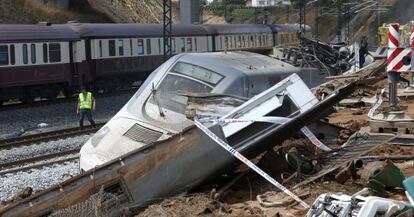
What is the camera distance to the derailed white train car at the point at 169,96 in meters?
7.68

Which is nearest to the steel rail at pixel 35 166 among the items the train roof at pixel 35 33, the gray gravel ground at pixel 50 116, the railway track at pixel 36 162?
the railway track at pixel 36 162

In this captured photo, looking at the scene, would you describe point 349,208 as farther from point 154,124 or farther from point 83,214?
point 154,124

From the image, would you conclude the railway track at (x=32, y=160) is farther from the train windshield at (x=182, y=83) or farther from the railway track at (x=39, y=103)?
the railway track at (x=39, y=103)

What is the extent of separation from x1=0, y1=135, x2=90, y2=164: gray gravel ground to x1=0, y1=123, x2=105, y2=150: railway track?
338 millimetres

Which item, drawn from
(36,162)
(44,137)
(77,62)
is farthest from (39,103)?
(36,162)

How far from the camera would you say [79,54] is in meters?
24.7

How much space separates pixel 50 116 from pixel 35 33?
4209 millimetres

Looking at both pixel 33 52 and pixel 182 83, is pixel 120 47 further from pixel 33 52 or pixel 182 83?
pixel 182 83

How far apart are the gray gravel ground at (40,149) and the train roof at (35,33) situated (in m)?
7.34

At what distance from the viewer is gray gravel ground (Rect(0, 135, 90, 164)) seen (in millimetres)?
13578

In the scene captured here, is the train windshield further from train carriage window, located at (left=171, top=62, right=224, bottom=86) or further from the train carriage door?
the train carriage door

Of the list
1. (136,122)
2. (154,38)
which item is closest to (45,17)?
(154,38)

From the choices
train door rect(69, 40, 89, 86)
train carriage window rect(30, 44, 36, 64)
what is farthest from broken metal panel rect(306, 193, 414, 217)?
train door rect(69, 40, 89, 86)

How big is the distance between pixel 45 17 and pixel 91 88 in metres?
16.5
